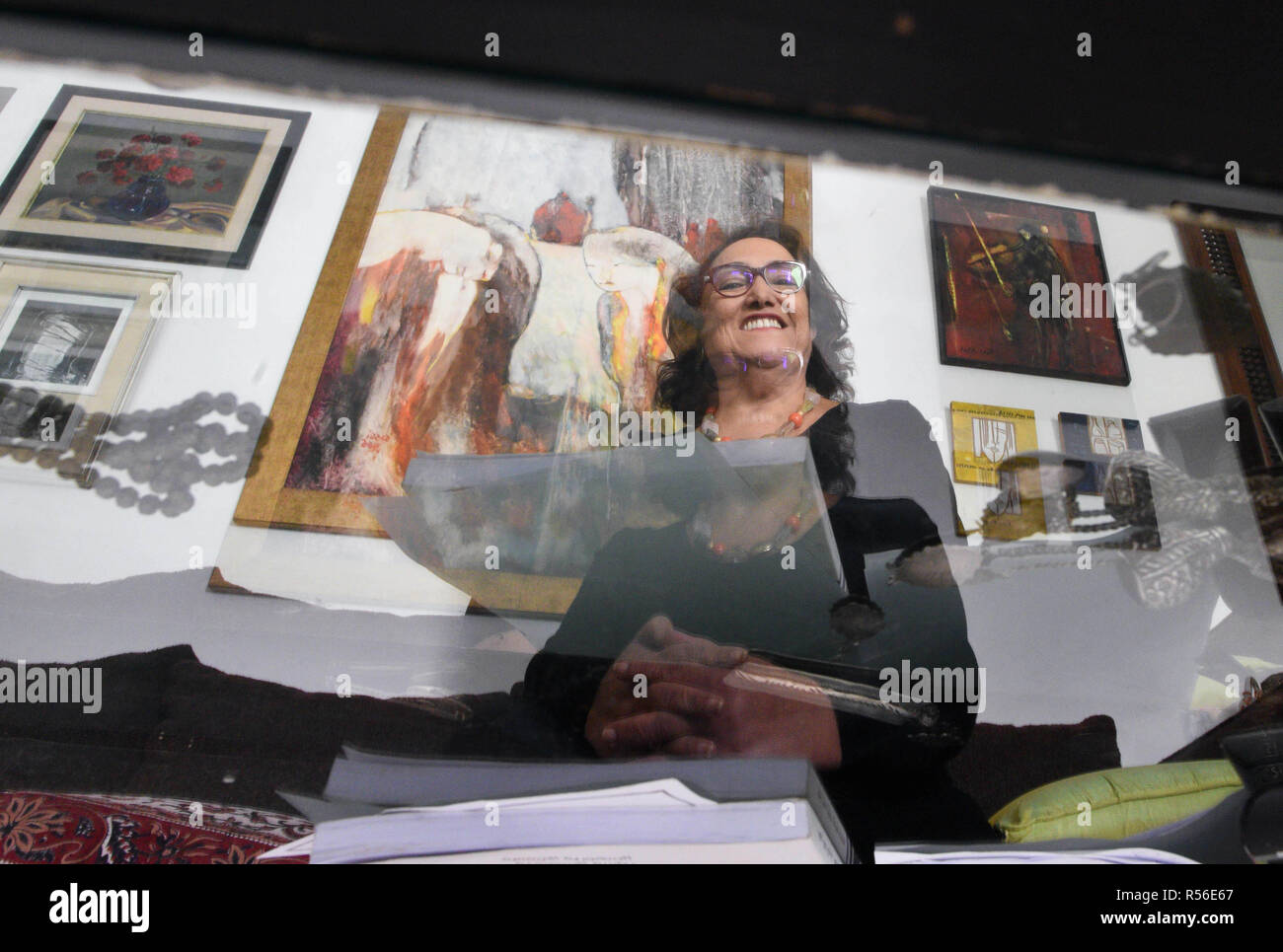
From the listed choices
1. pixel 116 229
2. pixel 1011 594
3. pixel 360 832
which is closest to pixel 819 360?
pixel 1011 594

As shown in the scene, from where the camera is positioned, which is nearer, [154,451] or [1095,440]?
[154,451]

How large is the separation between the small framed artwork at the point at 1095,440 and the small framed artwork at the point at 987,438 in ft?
0.26

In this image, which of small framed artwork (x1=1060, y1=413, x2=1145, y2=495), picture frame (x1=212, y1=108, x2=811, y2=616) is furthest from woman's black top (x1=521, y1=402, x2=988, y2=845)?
small framed artwork (x1=1060, y1=413, x2=1145, y2=495)

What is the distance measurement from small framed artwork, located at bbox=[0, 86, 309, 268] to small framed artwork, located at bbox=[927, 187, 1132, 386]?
1294 millimetres

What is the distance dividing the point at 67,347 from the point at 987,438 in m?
1.71

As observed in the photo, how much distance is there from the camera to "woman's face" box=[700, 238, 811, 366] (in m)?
1.89

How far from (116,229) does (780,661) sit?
1.49 m

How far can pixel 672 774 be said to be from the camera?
134 cm

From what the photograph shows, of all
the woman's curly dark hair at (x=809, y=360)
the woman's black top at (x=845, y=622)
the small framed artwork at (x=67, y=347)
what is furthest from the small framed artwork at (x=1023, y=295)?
the small framed artwork at (x=67, y=347)

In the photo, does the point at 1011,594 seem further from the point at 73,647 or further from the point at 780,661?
the point at 73,647

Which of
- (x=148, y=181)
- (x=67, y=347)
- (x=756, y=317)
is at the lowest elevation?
(x=67, y=347)

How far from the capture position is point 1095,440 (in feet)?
5.85

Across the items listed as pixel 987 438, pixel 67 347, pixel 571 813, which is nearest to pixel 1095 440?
pixel 987 438

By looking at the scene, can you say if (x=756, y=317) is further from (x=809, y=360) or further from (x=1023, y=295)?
(x=1023, y=295)
